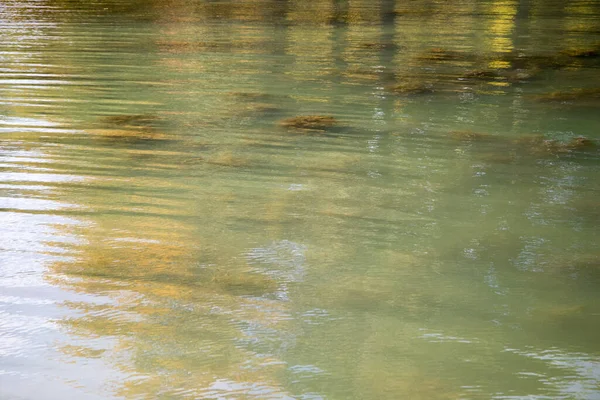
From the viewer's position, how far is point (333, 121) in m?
5.34

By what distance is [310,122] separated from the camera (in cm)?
531

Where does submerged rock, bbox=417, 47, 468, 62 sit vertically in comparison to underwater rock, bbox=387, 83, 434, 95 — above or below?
above

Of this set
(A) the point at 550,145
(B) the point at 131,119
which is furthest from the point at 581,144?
(B) the point at 131,119

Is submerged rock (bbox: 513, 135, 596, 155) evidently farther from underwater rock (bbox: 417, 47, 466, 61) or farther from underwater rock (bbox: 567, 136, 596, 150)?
underwater rock (bbox: 417, 47, 466, 61)

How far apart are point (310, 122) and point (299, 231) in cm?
203

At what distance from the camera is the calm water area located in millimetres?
2324

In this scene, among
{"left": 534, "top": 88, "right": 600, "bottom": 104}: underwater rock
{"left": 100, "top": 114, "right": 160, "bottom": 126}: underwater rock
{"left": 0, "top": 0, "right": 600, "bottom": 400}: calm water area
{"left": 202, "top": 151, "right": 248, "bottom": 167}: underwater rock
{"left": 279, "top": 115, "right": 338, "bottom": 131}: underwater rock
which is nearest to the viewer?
{"left": 0, "top": 0, "right": 600, "bottom": 400}: calm water area

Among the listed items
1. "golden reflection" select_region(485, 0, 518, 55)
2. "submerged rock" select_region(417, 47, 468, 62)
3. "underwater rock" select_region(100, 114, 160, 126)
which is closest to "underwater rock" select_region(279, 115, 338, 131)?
"underwater rock" select_region(100, 114, 160, 126)

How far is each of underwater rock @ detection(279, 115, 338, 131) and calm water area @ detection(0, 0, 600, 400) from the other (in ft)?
0.08

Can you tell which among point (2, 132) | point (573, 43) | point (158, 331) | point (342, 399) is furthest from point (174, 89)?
point (573, 43)

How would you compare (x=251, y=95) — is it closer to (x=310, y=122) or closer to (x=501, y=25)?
(x=310, y=122)

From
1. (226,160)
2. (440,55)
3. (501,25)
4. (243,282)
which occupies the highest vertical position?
(501,25)

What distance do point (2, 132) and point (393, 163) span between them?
104 inches

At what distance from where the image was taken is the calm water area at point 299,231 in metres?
2.32
